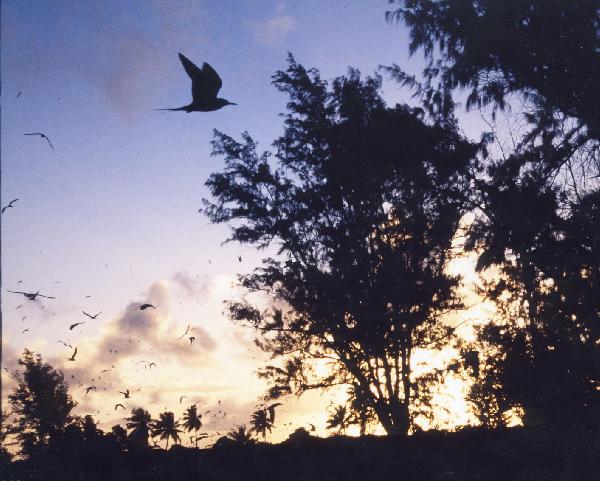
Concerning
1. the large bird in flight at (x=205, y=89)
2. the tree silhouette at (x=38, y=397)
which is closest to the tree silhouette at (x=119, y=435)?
the large bird in flight at (x=205, y=89)

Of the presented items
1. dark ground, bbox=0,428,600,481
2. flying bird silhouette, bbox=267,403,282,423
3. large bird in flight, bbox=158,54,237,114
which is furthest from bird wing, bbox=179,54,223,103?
flying bird silhouette, bbox=267,403,282,423

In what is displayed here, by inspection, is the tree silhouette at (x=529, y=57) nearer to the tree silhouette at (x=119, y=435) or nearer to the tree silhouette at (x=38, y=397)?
the tree silhouette at (x=119, y=435)

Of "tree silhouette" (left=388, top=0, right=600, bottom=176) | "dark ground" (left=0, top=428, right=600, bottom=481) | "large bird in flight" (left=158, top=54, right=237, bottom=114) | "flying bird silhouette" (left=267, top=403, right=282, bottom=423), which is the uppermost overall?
"tree silhouette" (left=388, top=0, right=600, bottom=176)

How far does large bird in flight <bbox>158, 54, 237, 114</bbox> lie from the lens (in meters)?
6.26

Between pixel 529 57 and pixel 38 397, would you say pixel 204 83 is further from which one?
pixel 38 397

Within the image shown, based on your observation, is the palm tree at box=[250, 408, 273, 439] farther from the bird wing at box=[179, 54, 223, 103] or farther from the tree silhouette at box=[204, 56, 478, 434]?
the bird wing at box=[179, 54, 223, 103]

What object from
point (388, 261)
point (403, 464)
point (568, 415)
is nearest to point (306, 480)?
point (403, 464)

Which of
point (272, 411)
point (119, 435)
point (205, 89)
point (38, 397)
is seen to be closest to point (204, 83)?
point (205, 89)

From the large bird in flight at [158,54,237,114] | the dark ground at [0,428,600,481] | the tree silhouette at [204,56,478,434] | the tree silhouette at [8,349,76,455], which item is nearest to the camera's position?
the large bird in flight at [158,54,237,114]

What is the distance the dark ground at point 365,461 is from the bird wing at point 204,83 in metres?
6.45

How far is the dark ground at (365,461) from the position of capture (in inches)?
352

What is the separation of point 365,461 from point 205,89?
23.3ft

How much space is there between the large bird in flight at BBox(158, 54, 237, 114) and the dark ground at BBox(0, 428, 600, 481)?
20.9 feet

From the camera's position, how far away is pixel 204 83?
6.36m
